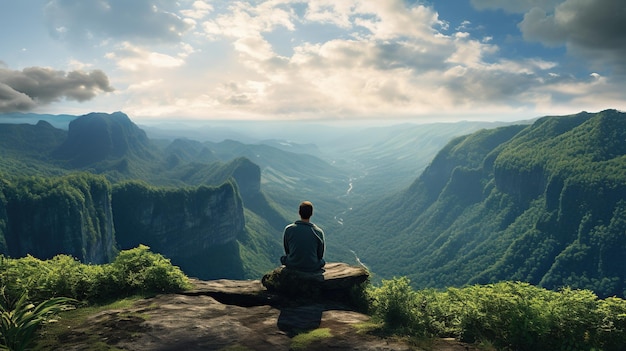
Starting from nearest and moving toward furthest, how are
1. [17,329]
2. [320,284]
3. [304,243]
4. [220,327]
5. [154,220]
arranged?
[17,329]
[220,327]
[304,243]
[320,284]
[154,220]

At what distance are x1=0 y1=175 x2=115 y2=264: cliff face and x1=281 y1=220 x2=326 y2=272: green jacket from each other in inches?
5723

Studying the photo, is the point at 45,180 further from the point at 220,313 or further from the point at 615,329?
the point at 615,329

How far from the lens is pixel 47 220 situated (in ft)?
439

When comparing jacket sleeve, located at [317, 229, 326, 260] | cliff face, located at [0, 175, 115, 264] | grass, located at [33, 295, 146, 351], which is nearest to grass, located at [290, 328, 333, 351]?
jacket sleeve, located at [317, 229, 326, 260]

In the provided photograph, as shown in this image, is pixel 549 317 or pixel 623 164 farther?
pixel 623 164

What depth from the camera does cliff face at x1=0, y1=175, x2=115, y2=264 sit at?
428ft

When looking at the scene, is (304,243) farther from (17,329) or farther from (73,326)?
(17,329)

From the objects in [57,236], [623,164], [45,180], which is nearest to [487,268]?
[623,164]

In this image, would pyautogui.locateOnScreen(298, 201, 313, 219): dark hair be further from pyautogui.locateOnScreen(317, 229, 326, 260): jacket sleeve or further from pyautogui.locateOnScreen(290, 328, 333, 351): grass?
pyautogui.locateOnScreen(290, 328, 333, 351): grass

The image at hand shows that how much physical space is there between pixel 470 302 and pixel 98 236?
169678 mm

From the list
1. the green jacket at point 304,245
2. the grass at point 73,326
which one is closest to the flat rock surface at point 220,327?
the grass at point 73,326

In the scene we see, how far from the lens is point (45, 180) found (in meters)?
144

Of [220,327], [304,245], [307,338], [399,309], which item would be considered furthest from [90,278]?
[399,309]

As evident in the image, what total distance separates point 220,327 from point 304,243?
5.02 metres
